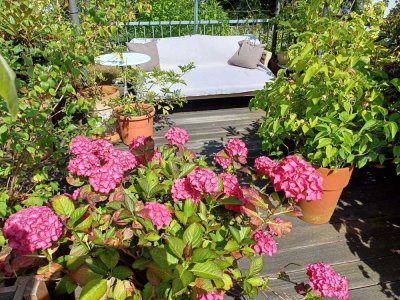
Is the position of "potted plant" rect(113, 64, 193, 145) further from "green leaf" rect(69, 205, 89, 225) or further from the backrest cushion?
"green leaf" rect(69, 205, 89, 225)

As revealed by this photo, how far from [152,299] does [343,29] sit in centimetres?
168

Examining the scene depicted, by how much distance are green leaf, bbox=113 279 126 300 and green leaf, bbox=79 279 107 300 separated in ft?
0.24

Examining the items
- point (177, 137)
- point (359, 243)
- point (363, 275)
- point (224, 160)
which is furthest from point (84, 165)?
point (359, 243)

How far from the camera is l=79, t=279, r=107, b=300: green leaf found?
0.90 meters

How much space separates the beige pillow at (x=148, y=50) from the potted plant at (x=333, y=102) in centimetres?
237

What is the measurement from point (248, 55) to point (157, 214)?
3.78 metres

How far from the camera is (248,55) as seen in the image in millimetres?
4438

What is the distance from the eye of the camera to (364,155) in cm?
192

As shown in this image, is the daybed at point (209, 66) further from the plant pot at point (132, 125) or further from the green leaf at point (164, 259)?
the green leaf at point (164, 259)

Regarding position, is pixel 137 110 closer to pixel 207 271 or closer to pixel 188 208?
pixel 188 208

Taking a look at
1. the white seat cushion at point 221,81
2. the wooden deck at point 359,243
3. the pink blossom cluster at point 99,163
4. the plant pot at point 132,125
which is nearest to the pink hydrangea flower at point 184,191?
the pink blossom cluster at point 99,163

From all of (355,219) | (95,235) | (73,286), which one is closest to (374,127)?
A: (355,219)

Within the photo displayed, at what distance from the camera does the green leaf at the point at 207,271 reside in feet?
3.04

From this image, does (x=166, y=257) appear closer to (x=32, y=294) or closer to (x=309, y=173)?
(x=32, y=294)
